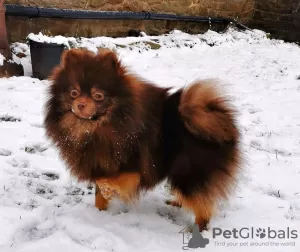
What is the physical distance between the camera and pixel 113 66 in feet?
7.31

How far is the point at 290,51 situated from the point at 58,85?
717 cm

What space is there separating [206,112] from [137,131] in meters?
0.44

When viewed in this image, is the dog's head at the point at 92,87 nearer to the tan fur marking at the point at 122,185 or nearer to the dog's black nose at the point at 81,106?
the dog's black nose at the point at 81,106

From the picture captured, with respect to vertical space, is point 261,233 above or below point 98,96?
below

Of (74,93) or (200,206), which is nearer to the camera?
(74,93)

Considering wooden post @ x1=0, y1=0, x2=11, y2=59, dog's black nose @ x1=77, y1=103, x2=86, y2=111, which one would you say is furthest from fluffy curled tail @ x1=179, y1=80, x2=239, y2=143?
wooden post @ x1=0, y1=0, x2=11, y2=59

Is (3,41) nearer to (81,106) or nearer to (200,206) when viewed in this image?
(81,106)

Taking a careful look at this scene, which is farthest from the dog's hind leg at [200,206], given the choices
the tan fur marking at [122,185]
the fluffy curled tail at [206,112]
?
the fluffy curled tail at [206,112]

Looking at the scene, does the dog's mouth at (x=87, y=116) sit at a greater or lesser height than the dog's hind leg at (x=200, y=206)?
greater

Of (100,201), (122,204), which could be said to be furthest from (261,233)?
(100,201)

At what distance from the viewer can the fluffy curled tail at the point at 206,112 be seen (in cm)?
233

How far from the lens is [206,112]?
234 centimetres

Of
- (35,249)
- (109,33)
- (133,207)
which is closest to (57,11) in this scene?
(109,33)

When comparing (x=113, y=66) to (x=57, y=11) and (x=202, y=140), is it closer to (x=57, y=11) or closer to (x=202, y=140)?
(x=202, y=140)
